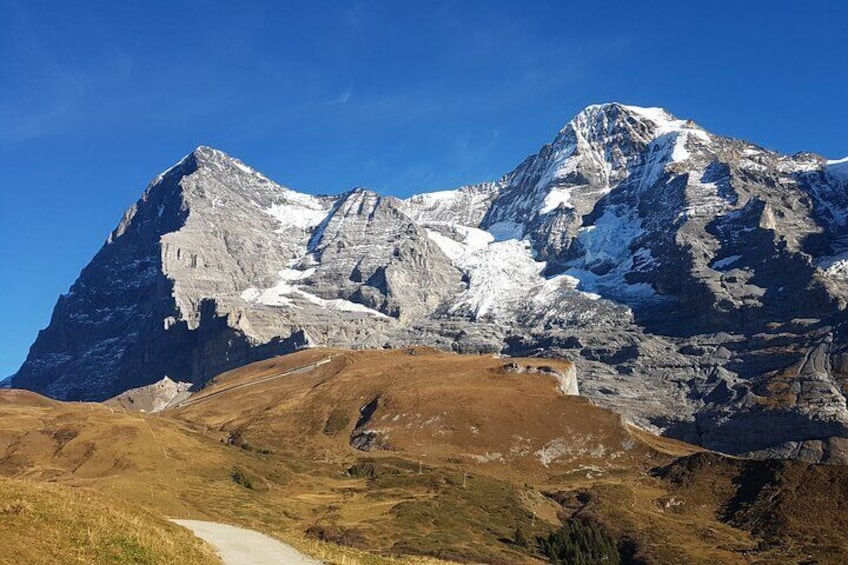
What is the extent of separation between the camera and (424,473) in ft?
427

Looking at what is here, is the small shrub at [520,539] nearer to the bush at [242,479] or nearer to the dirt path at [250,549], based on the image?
the bush at [242,479]

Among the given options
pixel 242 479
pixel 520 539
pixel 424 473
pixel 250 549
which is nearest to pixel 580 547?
pixel 520 539

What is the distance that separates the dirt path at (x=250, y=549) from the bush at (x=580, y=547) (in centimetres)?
4686

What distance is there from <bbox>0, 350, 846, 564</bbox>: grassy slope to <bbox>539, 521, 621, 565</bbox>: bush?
305cm

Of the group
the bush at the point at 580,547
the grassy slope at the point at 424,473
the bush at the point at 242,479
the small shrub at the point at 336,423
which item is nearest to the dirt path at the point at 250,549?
the grassy slope at the point at 424,473

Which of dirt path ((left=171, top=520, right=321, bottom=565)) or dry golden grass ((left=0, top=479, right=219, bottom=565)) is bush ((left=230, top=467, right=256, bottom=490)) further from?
dry golden grass ((left=0, top=479, right=219, bottom=565))

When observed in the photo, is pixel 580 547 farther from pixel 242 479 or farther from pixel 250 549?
pixel 250 549

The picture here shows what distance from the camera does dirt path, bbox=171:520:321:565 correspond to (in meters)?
36.9

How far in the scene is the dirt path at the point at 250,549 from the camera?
36.9m

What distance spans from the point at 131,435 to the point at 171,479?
21.3 metres

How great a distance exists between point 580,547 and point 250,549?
199 ft

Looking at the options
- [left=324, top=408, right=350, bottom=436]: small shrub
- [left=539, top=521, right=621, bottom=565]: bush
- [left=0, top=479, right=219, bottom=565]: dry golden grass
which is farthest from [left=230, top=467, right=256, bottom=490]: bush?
[left=0, top=479, right=219, bottom=565]: dry golden grass

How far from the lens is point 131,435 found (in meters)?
113

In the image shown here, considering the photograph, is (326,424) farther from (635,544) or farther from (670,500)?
(635,544)
